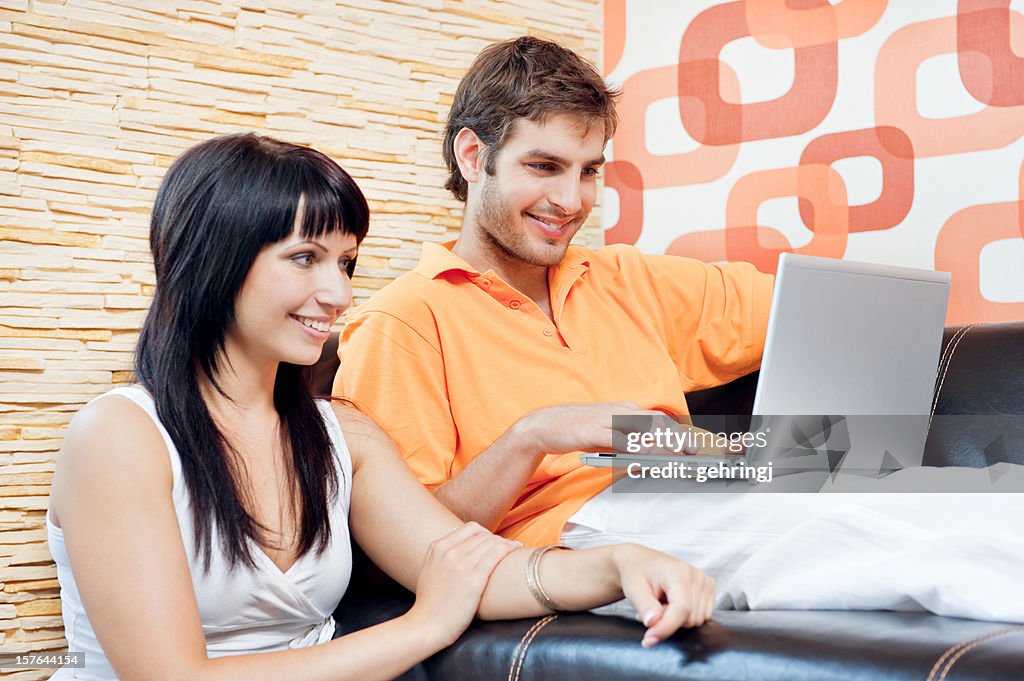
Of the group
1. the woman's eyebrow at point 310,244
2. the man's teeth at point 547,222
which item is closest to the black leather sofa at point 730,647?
the woman's eyebrow at point 310,244

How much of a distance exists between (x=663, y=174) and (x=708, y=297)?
2.94 ft

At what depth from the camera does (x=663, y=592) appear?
3.77 feet

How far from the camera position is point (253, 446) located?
1.41 meters

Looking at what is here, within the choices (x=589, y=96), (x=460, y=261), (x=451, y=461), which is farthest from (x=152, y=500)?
(x=589, y=96)

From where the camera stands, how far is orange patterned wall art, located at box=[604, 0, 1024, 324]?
2316mm

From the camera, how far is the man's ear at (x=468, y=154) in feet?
6.63

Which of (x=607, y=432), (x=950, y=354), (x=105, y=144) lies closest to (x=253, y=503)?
(x=607, y=432)

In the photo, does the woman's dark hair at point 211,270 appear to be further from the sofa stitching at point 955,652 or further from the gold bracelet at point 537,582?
the sofa stitching at point 955,652

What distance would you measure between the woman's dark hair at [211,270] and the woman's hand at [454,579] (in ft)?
0.65

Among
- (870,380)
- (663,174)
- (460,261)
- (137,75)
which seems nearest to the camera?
(870,380)

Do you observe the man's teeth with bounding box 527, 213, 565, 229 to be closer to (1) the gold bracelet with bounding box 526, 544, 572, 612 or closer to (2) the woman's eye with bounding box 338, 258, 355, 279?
(2) the woman's eye with bounding box 338, 258, 355, 279

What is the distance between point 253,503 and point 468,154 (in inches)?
37.1

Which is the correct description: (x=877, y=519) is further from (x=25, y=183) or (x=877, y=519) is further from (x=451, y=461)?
(x=25, y=183)

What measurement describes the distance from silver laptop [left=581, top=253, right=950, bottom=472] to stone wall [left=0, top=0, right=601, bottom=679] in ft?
4.24
